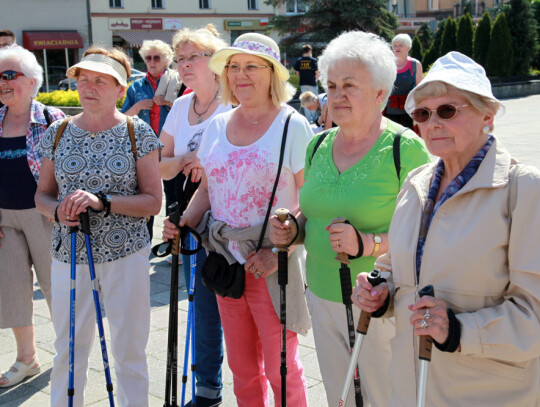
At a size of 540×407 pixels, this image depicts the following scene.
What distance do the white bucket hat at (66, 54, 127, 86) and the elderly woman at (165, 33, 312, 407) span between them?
0.56 m

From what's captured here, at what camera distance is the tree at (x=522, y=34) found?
29.7 meters

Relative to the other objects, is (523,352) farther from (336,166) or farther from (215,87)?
(215,87)

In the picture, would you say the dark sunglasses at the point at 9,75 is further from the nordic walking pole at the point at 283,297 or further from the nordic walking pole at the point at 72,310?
the nordic walking pole at the point at 283,297

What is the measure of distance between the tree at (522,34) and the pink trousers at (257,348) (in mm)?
29385

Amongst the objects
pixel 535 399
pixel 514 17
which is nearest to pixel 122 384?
pixel 535 399

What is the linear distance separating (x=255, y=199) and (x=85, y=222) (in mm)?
893

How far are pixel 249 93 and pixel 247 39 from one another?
0.29 meters

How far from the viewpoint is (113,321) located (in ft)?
11.7

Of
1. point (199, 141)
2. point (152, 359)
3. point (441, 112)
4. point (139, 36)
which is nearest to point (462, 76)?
point (441, 112)

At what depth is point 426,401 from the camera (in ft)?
7.30

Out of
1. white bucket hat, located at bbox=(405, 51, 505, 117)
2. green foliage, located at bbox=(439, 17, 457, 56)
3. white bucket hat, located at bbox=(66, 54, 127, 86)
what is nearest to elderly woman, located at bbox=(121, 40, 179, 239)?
white bucket hat, located at bbox=(66, 54, 127, 86)

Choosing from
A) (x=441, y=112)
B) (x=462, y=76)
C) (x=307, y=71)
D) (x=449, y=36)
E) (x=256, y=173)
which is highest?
(x=449, y=36)

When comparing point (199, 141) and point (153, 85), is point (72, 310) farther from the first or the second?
point (153, 85)

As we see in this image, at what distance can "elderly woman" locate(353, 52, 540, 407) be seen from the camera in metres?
2.01
